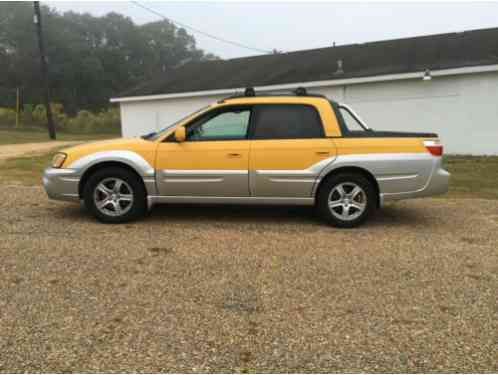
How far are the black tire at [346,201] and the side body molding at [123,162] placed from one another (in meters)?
2.20

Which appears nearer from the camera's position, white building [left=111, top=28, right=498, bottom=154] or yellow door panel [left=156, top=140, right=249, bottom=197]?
yellow door panel [left=156, top=140, right=249, bottom=197]

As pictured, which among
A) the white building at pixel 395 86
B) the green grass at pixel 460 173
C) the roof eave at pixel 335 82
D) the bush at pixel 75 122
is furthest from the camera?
the bush at pixel 75 122

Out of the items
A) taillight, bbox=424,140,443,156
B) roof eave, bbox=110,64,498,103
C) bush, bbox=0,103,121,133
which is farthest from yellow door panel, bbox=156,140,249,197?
bush, bbox=0,103,121,133

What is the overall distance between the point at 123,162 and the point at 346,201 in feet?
9.60

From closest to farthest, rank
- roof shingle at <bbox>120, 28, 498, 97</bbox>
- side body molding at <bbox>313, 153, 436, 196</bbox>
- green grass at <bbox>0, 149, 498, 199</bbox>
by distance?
side body molding at <bbox>313, 153, 436, 196</bbox> < green grass at <bbox>0, 149, 498, 199</bbox> < roof shingle at <bbox>120, 28, 498, 97</bbox>

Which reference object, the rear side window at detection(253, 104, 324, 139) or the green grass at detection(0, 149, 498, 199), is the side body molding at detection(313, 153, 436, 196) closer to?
the rear side window at detection(253, 104, 324, 139)

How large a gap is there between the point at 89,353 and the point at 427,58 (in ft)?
49.5

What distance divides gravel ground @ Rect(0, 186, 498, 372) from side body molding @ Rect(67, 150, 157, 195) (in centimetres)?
61

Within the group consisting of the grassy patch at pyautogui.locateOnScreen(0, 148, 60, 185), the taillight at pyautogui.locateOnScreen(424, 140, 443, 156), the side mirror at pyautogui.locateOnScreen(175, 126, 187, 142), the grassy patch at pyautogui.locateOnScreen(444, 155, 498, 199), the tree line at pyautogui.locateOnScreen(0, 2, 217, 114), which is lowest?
the grassy patch at pyautogui.locateOnScreen(444, 155, 498, 199)

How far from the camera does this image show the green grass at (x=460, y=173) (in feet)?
26.8

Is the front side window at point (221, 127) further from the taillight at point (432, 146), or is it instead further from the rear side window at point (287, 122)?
the taillight at point (432, 146)

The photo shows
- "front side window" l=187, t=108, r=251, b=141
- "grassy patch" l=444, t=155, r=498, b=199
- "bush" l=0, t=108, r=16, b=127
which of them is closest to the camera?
"front side window" l=187, t=108, r=251, b=141

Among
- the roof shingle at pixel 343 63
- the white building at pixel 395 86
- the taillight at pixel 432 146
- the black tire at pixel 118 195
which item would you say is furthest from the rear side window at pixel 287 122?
the roof shingle at pixel 343 63

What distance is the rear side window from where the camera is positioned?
5434mm
